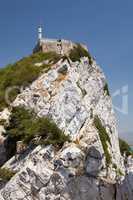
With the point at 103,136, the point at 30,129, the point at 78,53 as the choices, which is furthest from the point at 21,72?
the point at 103,136

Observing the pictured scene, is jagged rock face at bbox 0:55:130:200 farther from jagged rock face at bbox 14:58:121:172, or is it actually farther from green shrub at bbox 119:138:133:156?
green shrub at bbox 119:138:133:156

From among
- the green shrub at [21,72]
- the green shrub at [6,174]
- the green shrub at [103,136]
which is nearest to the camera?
the green shrub at [6,174]

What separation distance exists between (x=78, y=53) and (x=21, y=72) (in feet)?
21.5

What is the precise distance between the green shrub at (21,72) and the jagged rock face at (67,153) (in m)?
1.21

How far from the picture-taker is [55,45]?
4494cm

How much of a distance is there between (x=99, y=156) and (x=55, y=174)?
3.66 m

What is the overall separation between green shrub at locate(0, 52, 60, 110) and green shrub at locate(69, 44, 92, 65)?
5.19 ft

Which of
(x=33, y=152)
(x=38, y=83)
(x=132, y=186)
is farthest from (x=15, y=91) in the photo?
(x=132, y=186)

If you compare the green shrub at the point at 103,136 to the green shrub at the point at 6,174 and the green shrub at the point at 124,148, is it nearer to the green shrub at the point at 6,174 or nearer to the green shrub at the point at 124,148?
the green shrub at the point at 6,174

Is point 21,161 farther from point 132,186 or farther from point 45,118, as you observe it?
point 132,186

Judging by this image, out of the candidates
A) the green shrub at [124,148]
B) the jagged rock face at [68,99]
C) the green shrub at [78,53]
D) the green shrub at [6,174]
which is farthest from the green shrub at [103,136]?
the green shrub at [124,148]

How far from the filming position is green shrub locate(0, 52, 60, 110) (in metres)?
39.1

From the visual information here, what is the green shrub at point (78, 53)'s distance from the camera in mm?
42131

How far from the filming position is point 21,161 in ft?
105
